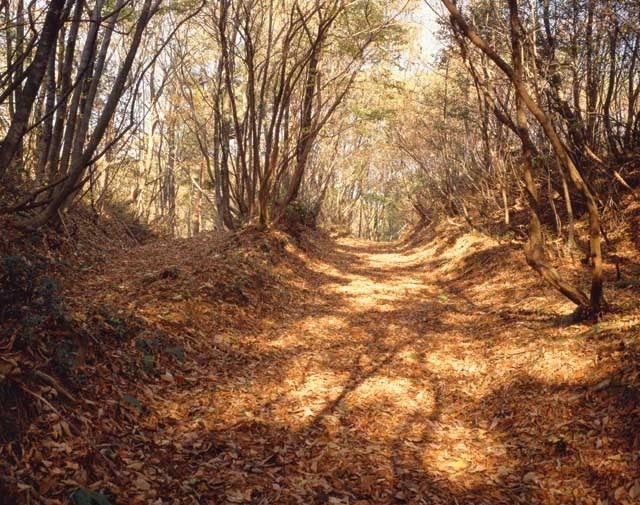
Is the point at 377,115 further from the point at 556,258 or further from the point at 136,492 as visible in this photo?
the point at 136,492

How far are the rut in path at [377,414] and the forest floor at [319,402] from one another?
2 centimetres

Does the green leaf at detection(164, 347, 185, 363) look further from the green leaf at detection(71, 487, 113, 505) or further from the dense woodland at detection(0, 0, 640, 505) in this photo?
the green leaf at detection(71, 487, 113, 505)

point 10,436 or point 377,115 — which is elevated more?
point 377,115

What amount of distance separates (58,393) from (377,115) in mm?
16394

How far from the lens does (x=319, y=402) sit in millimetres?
5195

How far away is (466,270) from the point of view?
1216 cm

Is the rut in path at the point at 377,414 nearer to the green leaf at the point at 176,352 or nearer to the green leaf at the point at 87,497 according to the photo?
the green leaf at the point at 176,352

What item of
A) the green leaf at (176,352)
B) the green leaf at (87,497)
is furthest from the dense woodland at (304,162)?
the green leaf at (176,352)

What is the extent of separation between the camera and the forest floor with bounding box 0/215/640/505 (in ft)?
11.5

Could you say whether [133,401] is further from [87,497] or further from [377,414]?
[377,414]

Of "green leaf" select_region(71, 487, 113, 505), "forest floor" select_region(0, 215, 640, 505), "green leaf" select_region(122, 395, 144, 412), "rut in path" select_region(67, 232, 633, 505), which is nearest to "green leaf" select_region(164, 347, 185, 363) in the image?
"forest floor" select_region(0, 215, 640, 505)

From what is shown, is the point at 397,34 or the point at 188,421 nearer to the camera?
the point at 188,421

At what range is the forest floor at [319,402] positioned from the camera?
351 cm

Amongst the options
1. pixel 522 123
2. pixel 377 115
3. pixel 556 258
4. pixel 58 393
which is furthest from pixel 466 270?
pixel 58 393
